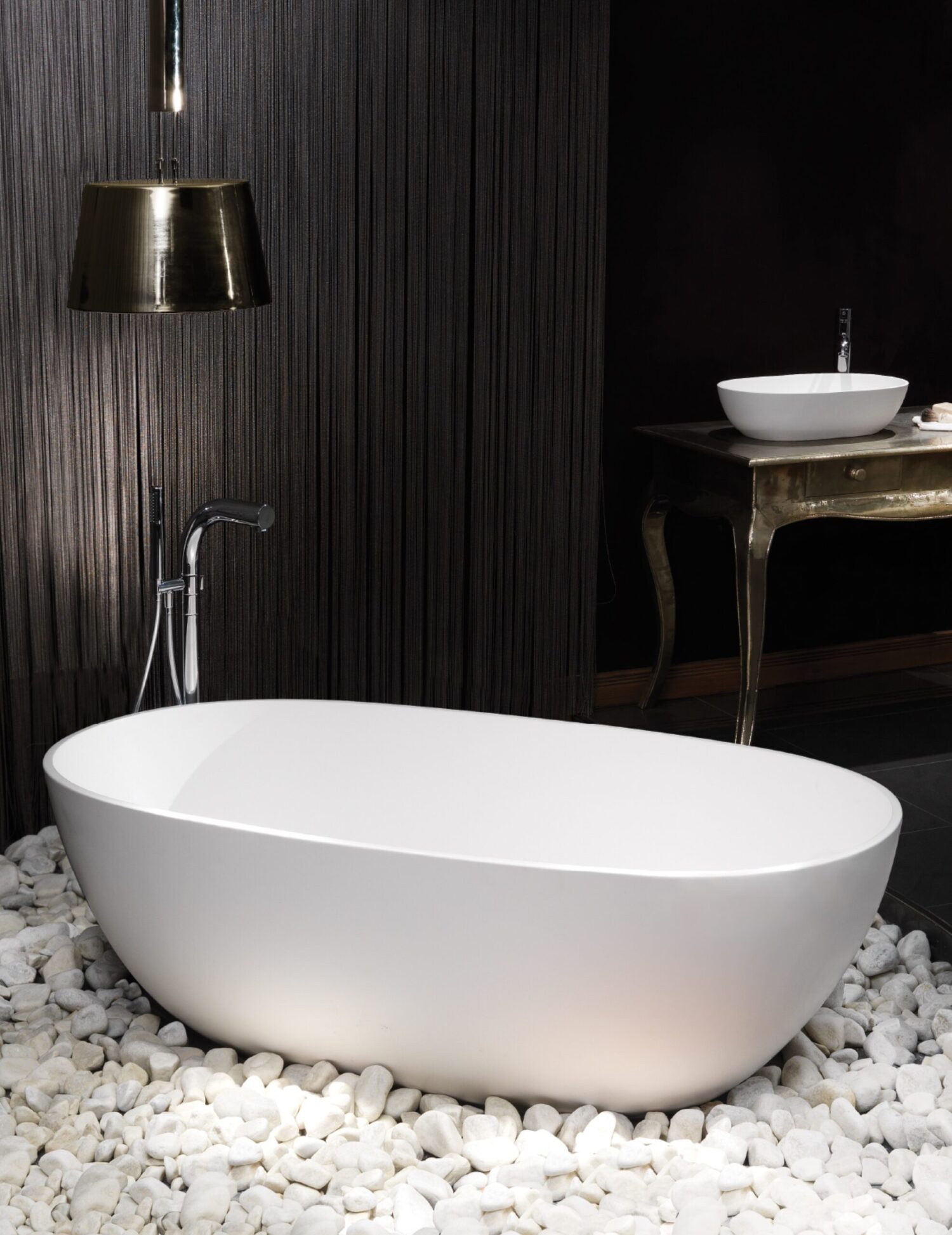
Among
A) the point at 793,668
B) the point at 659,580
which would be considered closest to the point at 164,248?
the point at 659,580

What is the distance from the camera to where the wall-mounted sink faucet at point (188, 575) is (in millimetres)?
2691

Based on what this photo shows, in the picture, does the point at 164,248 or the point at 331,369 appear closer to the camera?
the point at 164,248

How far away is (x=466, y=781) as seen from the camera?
2854mm

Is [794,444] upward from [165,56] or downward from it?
downward

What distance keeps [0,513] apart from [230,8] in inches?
47.2

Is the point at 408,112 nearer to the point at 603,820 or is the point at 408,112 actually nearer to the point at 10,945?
the point at 603,820

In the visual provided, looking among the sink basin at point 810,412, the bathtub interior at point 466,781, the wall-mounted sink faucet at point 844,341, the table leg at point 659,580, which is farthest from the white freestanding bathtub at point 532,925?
the wall-mounted sink faucet at point 844,341

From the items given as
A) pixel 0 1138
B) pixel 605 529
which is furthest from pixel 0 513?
pixel 605 529

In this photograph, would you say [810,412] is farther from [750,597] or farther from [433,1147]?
[433,1147]

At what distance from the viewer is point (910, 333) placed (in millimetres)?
4383

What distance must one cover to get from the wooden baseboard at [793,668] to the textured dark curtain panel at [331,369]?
400 millimetres

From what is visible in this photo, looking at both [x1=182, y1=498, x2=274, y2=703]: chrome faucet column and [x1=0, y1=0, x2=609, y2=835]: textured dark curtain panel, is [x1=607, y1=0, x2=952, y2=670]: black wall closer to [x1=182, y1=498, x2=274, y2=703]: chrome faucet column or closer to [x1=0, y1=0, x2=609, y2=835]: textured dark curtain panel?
[x1=0, y1=0, x2=609, y2=835]: textured dark curtain panel

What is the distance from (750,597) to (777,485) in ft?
0.92

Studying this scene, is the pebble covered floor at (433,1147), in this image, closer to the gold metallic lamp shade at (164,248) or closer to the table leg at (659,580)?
the gold metallic lamp shade at (164,248)
